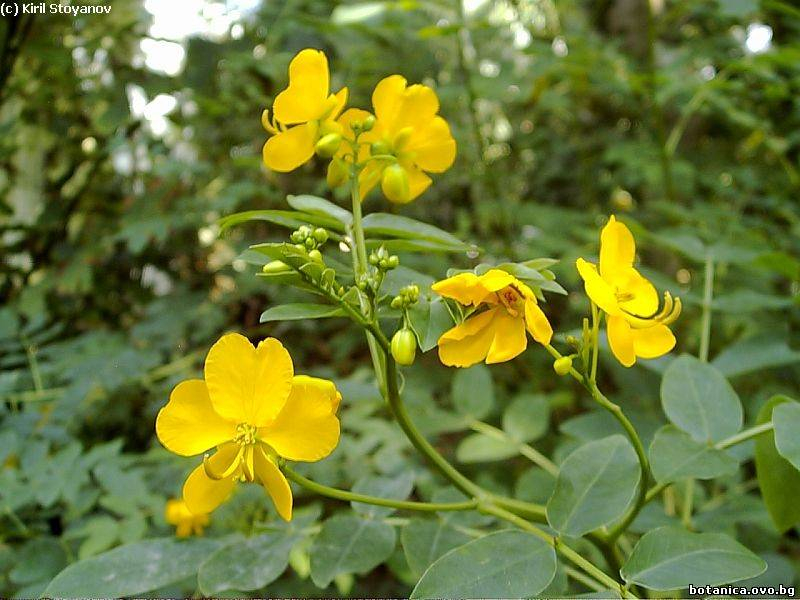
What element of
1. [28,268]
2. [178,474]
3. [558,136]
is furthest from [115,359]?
[558,136]

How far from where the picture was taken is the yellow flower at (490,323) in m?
0.46

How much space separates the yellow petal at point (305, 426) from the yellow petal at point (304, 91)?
0.73 ft

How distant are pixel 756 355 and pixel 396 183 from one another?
0.54 metres

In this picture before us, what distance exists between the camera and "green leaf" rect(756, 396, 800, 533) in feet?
1.77

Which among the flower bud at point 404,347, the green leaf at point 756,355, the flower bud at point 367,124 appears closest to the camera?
the flower bud at point 404,347

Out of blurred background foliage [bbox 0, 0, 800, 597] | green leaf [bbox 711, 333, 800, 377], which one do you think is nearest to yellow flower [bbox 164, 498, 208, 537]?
blurred background foliage [bbox 0, 0, 800, 597]

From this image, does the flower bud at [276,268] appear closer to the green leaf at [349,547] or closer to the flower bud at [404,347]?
the flower bud at [404,347]

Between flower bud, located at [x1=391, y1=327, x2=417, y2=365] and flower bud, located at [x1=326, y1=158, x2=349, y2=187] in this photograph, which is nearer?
flower bud, located at [x1=391, y1=327, x2=417, y2=365]

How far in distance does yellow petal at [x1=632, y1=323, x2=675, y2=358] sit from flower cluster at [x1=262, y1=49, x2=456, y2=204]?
22 cm

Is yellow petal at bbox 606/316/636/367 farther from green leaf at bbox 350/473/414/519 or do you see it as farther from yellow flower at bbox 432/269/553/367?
green leaf at bbox 350/473/414/519

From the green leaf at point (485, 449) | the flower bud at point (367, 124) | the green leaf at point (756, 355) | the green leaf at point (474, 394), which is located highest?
the flower bud at point (367, 124)

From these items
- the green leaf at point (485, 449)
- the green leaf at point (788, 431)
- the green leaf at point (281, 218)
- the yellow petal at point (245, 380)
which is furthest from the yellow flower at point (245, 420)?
the green leaf at point (485, 449)

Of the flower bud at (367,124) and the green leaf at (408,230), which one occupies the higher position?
the flower bud at (367,124)

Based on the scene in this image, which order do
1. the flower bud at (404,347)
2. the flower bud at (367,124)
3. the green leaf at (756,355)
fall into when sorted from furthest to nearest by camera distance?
1. the green leaf at (756,355)
2. the flower bud at (367,124)
3. the flower bud at (404,347)
